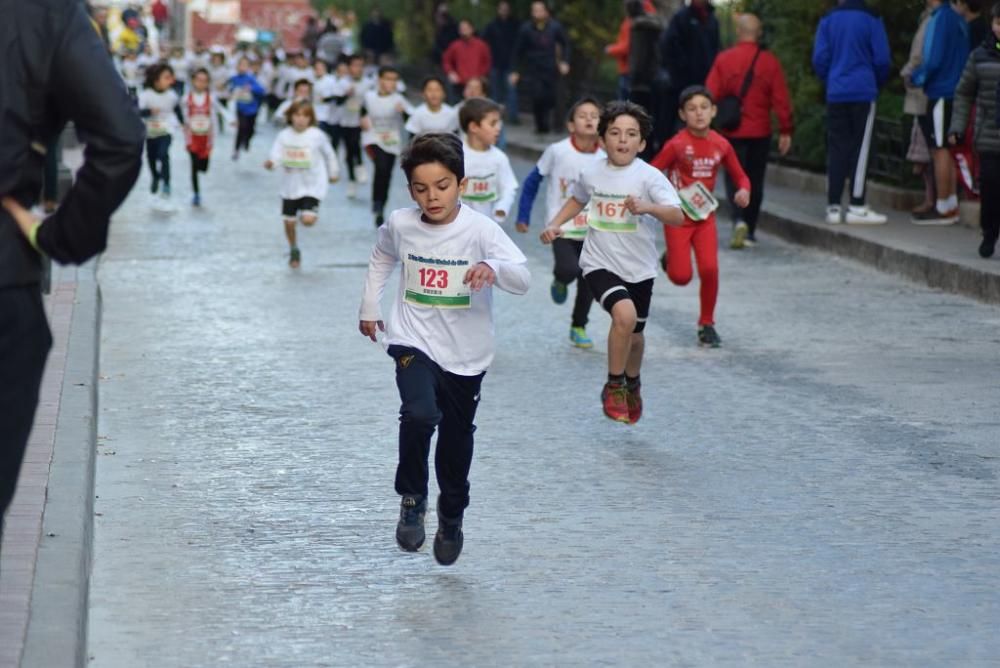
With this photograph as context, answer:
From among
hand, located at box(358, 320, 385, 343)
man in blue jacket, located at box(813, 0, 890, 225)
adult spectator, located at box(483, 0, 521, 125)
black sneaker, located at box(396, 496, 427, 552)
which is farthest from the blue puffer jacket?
adult spectator, located at box(483, 0, 521, 125)

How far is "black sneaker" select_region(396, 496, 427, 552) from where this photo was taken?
21.1 ft

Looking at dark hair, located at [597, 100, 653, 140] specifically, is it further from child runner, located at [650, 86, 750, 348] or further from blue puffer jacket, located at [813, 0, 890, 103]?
blue puffer jacket, located at [813, 0, 890, 103]

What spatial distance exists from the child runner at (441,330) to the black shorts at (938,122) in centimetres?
1064

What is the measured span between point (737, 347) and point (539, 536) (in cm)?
484

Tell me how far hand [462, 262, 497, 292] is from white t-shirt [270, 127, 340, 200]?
10.5 meters

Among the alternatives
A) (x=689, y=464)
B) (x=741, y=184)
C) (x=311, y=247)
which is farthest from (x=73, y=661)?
(x=311, y=247)

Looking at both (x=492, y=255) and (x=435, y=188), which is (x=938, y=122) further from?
(x=435, y=188)

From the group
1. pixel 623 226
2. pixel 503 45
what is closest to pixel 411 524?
pixel 623 226

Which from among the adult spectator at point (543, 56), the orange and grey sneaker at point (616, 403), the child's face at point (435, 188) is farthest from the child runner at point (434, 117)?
the adult spectator at point (543, 56)

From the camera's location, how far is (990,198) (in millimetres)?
14148

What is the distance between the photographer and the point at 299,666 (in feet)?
17.5

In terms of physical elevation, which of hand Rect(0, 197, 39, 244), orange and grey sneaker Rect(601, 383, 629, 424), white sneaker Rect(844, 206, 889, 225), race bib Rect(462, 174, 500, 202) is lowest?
white sneaker Rect(844, 206, 889, 225)

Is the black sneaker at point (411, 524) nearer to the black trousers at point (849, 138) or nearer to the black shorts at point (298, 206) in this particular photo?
the black shorts at point (298, 206)

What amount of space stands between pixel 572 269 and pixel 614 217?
2.32 m
